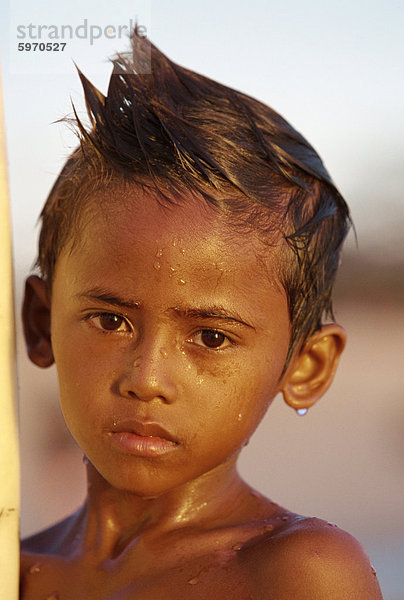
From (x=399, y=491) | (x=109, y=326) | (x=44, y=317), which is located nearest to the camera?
(x=109, y=326)

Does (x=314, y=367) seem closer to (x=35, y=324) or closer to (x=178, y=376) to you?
(x=178, y=376)

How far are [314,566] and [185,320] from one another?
1.17 feet

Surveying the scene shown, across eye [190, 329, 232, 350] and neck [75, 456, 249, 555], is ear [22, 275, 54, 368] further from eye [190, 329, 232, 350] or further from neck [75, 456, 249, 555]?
eye [190, 329, 232, 350]

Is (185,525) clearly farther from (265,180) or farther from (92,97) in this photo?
(92,97)

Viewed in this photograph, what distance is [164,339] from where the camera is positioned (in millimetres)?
1012

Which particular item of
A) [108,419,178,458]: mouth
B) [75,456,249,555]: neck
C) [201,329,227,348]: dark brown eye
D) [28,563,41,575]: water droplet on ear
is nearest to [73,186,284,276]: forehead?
[201,329,227,348]: dark brown eye

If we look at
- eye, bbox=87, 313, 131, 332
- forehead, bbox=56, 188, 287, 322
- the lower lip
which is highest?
forehead, bbox=56, 188, 287, 322

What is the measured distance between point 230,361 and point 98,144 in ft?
1.22

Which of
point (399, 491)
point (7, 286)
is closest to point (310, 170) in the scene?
point (7, 286)

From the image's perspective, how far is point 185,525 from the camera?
1.17m

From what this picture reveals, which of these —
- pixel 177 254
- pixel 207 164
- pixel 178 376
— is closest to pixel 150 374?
pixel 178 376

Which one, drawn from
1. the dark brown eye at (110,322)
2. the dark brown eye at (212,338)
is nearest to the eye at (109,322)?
the dark brown eye at (110,322)

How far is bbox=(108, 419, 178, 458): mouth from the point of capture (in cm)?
100

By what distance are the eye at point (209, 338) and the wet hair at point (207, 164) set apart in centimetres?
13
